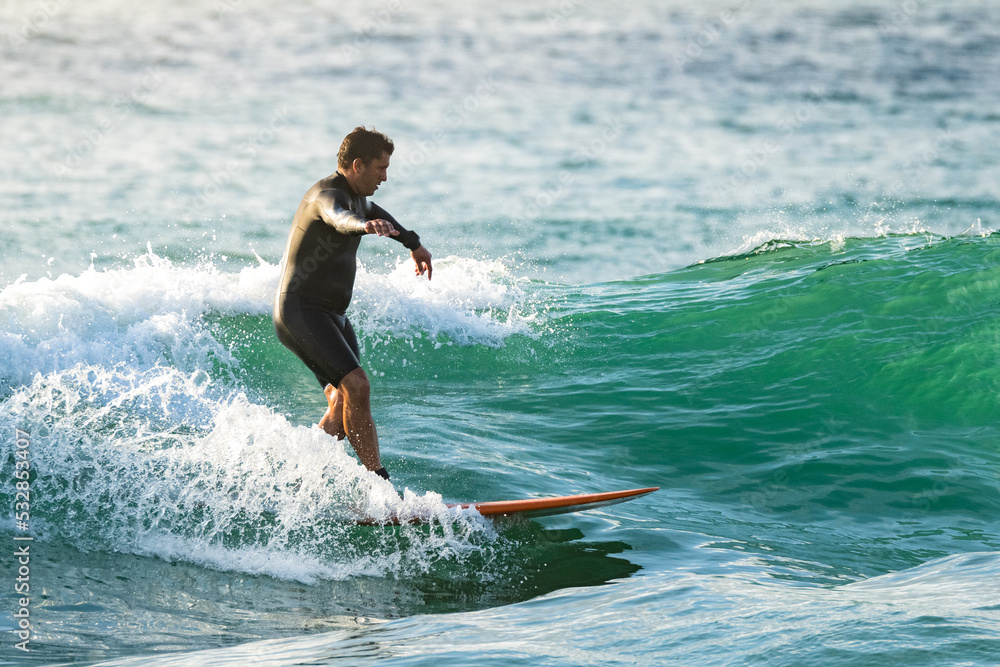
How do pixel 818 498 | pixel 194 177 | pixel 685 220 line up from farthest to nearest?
pixel 194 177, pixel 685 220, pixel 818 498

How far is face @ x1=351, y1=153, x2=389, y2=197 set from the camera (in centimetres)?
598

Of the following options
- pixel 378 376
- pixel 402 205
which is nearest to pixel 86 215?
pixel 402 205

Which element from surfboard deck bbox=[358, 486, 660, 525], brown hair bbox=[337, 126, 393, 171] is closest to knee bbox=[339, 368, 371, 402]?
surfboard deck bbox=[358, 486, 660, 525]

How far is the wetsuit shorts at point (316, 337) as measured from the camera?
234 inches

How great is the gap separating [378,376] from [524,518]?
13.6 ft

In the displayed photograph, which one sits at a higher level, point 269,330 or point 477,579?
point 269,330

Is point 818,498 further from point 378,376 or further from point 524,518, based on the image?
point 378,376

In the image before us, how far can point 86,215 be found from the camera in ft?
68.7
